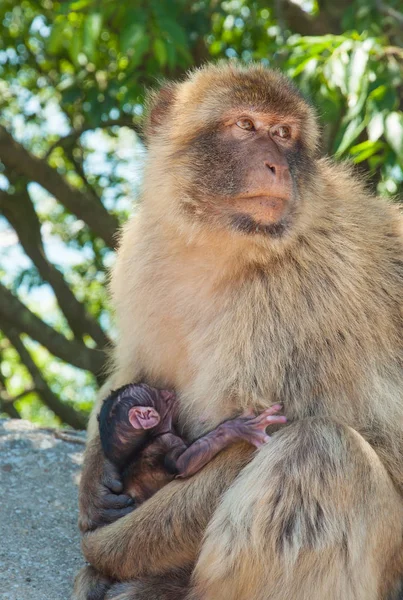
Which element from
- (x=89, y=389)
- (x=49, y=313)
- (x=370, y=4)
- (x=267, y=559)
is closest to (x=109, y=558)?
(x=267, y=559)

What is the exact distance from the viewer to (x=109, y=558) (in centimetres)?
307

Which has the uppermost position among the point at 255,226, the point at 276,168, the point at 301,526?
the point at 276,168

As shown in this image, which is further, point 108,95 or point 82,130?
point 82,130

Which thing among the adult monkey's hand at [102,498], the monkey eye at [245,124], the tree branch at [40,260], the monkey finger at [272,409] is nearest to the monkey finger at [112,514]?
the adult monkey's hand at [102,498]

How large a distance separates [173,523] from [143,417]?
0.42m

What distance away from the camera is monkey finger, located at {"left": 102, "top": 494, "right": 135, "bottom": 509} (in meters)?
3.30

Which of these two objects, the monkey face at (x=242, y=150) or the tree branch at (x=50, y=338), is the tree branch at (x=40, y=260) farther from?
the monkey face at (x=242, y=150)

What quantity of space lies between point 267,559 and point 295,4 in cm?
479

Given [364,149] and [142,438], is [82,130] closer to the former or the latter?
[364,149]

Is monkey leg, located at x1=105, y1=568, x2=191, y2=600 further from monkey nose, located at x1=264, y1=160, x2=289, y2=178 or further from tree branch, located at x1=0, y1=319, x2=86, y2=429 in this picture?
tree branch, located at x1=0, y1=319, x2=86, y2=429

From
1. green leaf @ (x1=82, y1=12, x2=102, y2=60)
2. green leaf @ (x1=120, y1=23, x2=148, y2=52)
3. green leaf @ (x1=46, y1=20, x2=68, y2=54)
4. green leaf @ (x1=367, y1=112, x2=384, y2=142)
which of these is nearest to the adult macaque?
green leaf @ (x1=367, y1=112, x2=384, y2=142)

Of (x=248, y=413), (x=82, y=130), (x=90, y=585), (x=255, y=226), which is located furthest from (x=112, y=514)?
(x=82, y=130)

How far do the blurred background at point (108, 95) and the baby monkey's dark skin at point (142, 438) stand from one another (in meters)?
0.65

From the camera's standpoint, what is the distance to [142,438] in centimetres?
325
